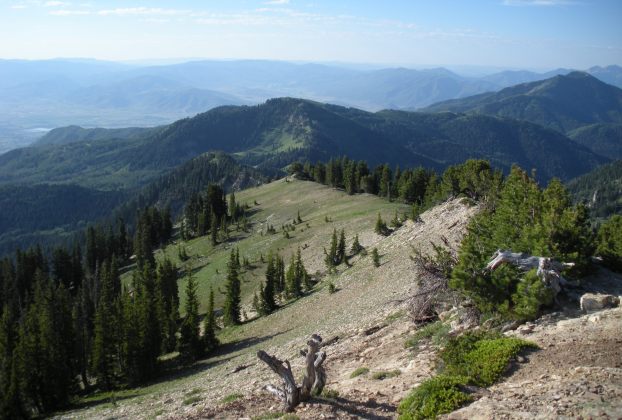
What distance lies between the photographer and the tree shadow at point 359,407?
14914mm

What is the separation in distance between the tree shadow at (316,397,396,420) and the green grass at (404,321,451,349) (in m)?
4.91

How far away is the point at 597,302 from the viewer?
17516mm

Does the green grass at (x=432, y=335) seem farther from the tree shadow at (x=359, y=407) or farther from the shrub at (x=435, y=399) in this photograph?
the shrub at (x=435, y=399)

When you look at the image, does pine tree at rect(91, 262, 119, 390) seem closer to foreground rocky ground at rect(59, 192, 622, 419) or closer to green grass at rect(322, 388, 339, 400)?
foreground rocky ground at rect(59, 192, 622, 419)

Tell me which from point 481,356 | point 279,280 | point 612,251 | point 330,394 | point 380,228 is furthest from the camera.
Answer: point 380,228

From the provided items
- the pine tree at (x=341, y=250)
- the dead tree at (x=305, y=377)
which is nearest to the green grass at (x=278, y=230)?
the pine tree at (x=341, y=250)

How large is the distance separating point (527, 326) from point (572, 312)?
6.44 feet

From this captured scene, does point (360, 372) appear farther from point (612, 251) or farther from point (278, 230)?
point (278, 230)

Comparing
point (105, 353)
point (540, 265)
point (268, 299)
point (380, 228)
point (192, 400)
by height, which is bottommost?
point (105, 353)

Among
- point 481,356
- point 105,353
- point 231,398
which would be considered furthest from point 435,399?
point 105,353

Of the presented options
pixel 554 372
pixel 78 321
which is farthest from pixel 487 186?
pixel 78 321

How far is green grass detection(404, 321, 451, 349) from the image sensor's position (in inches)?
774

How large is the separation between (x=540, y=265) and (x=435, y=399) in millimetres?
7751

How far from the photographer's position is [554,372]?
13930mm
